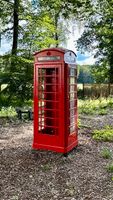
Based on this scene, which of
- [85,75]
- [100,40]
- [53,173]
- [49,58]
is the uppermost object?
[100,40]

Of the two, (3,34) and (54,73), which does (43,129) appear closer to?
(54,73)

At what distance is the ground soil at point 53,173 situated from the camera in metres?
4.89

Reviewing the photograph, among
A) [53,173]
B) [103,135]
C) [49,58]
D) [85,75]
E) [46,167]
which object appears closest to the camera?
[53,173]

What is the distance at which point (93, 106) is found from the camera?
571 inches

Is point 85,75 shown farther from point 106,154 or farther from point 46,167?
point 46,167

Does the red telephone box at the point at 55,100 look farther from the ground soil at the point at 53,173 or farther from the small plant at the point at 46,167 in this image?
the small plant at the point at 46,167

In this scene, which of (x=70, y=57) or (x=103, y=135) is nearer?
(x=70, y=57)

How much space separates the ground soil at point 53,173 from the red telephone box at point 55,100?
0.90ft

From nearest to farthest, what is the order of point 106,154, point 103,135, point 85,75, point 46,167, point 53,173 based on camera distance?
point 53,173
point 46,167
point 106,154
point 103,135
point 85,75

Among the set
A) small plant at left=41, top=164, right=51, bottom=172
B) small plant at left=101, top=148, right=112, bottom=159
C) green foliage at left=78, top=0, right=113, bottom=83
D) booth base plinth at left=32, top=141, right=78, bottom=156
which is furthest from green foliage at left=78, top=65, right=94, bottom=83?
small plant at left=41, top=164, right=51, bottom=172

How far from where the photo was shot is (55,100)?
259 inches

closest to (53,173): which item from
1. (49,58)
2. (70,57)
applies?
(49,58)

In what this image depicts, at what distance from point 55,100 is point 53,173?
5.07ft

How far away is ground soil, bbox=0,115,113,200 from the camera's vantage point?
16.1ft
